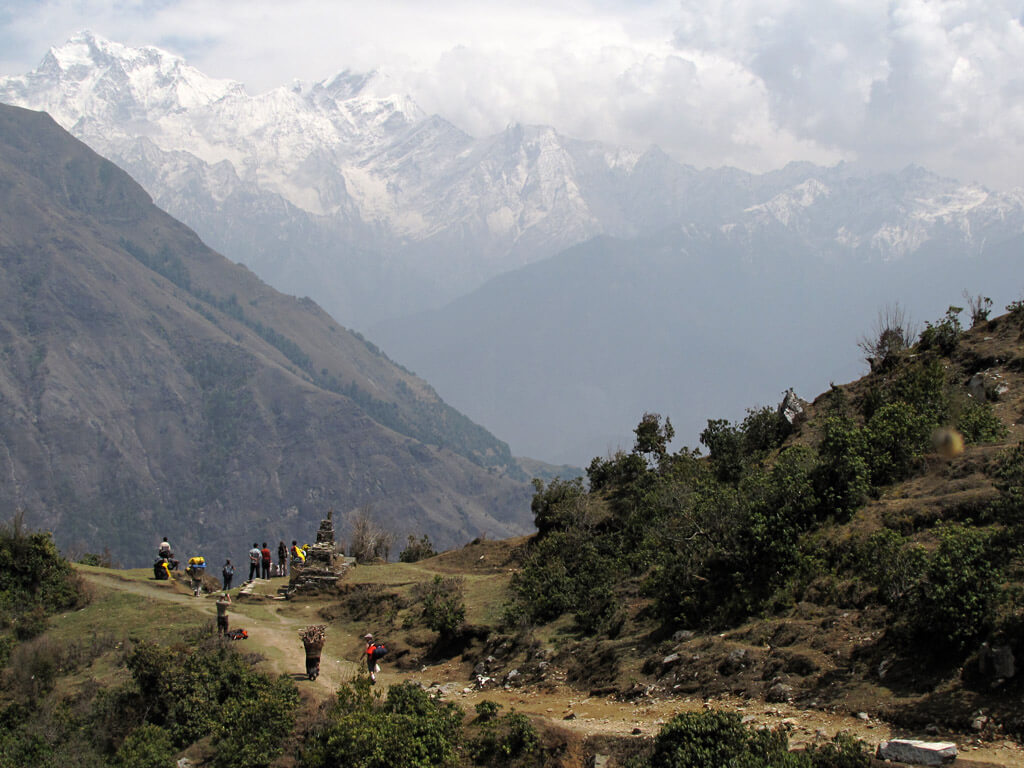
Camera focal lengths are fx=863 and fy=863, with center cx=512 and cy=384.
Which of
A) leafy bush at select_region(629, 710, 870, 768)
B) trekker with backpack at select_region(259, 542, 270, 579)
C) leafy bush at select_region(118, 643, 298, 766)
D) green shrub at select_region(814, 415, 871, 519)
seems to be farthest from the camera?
trekker with backpack at select_region(259, 542, 270, 579)

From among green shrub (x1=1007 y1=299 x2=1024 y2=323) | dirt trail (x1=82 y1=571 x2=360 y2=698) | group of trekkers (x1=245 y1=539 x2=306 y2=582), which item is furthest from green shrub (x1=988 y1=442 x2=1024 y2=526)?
group of trekkers (x1=245 y1=539 x2=306 y2=582)

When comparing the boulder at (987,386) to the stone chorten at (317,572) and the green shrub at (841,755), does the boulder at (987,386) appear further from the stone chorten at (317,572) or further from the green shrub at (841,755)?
the stone chorten at (317,572)

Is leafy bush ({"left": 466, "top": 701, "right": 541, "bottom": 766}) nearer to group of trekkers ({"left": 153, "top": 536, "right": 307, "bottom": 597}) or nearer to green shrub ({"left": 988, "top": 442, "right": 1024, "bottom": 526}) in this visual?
green shrub ({"left": 988, "top": 442, "right": 1024, "bottom": 526})

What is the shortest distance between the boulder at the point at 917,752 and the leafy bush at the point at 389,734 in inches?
313

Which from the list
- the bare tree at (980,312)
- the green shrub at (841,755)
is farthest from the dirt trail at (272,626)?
the bare tree at (980,312)

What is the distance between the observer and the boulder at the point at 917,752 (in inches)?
511

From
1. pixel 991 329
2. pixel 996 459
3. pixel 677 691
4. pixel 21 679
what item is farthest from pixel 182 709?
pixel 991 329

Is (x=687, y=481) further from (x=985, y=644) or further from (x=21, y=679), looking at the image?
(x=21, y=679)

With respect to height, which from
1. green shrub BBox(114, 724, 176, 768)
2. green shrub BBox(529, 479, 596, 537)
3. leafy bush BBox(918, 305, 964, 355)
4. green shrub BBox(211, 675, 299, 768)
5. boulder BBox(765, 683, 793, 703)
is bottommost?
green shrub BBox(114, 724, 176, 768)

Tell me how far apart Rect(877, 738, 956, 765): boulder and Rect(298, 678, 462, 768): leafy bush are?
7.94 metres

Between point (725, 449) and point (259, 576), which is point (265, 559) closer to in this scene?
point (259, 576)

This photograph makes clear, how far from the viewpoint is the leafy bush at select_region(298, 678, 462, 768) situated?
55.3ft

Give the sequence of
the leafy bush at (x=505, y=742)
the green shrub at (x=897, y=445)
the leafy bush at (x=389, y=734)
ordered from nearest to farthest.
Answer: the leafy bush at (x=505, y=742)
the leafy bush at (x=389, y=734)
the green shrub at (x=897, y=445)

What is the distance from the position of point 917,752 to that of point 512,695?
10.3m
